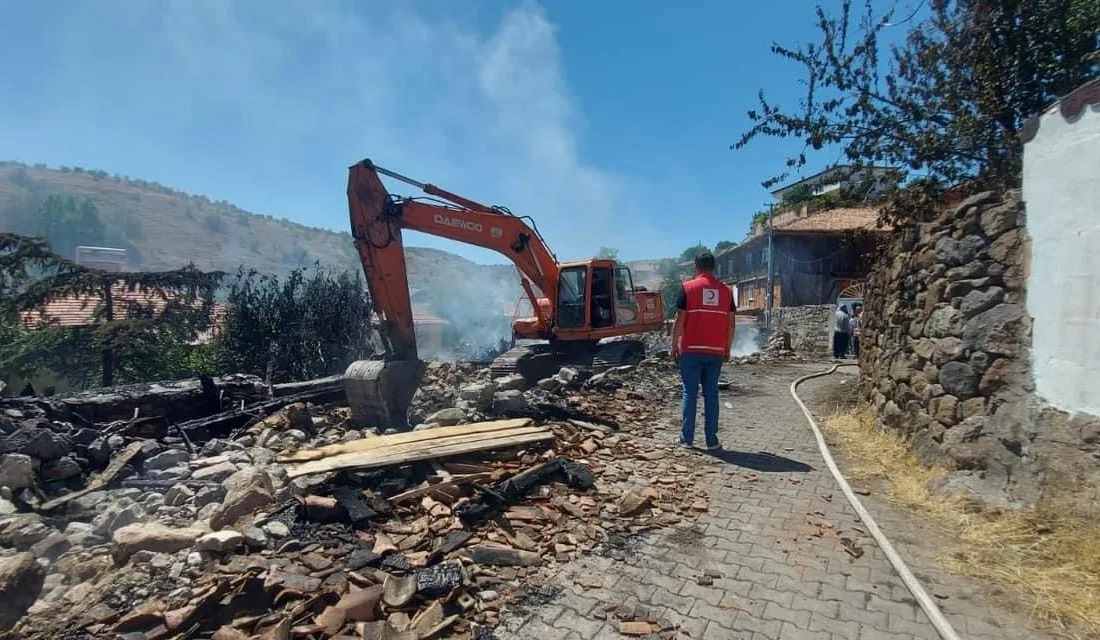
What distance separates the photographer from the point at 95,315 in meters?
13.7

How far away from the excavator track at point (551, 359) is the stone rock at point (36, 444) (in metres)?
6.92

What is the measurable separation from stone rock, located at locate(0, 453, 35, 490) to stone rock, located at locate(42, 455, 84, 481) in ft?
0.97

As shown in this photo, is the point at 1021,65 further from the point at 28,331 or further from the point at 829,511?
the point at 28,331

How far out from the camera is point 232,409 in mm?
7641

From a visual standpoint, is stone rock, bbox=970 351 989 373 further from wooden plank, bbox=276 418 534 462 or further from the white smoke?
the white smoke

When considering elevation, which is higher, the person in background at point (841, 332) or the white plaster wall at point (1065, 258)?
the white plaster wall at point (1065, 258)

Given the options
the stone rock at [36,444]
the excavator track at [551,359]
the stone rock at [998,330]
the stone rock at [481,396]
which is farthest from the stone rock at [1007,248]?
the stone rock at [36,444]

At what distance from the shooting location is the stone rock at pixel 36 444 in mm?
5113

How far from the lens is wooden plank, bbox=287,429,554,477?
437 centimetres

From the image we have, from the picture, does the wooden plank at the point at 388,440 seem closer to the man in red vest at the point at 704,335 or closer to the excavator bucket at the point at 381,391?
the man in red vest at the point at 704,335

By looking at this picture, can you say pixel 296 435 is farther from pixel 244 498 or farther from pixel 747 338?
pixel 747 338

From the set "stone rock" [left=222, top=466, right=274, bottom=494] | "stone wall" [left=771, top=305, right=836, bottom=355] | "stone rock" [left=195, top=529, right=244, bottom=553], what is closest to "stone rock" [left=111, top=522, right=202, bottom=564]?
"stone rock" [left=195, top=529, right=244, bottom=553]

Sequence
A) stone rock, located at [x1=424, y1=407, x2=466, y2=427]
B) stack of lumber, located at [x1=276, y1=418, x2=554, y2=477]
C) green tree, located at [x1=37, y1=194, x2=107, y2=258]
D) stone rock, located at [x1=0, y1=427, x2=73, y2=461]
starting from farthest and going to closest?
green tree, located at [x1=37, y1=194, x2=107, y2=258], stone rock, located at [x1=424, y1=407, x2=466, y2=427], stone rock, located at [x1=0, y1=427, x2=73, y2=461], stack of lumber, located at [x1=276, y1=418, x2=554, y2=477]

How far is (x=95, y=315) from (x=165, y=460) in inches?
444
